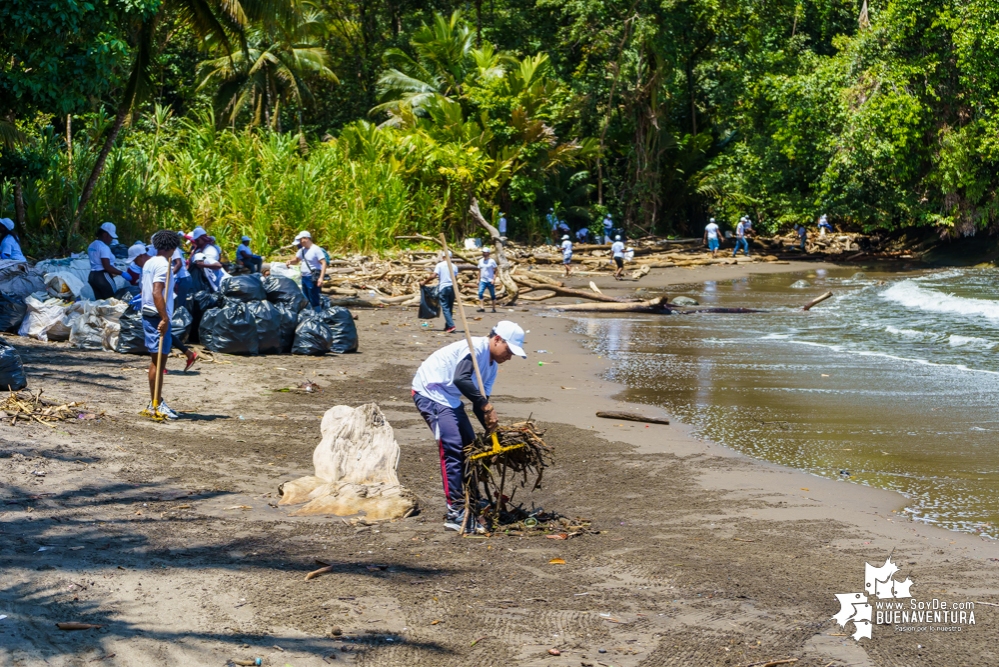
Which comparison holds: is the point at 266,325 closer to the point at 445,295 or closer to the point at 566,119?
the point at 445,295

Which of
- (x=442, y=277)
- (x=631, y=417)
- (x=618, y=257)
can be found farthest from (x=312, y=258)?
(x=618, y=257)

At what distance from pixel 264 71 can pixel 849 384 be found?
27755mm

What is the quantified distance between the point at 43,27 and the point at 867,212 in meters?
30.4

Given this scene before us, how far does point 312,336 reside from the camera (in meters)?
13.2

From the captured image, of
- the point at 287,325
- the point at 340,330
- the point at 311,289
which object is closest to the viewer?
the point at 287,325

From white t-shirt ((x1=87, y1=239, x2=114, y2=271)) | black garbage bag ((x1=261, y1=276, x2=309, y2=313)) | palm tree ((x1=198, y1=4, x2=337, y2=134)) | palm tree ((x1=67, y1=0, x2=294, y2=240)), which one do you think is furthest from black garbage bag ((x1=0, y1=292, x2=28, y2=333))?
palm tree ((x1=198, y1=4, x2=337, y2=134))

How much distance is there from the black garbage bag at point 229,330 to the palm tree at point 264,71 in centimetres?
2302

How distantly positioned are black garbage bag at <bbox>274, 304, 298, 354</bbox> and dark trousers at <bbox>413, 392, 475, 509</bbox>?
712cm

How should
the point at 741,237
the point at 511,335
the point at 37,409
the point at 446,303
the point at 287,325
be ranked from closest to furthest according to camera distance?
the point at 511,335
the point at 37,409
the point at 287,325
the point at 446,303
the point at 741,237

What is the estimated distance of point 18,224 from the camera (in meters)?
17.4

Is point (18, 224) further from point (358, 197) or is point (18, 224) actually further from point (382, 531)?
point (382, 531)

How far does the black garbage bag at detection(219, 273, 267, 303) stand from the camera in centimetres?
1274

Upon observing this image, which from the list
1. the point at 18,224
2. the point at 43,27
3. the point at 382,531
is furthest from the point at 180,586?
the point at 18,224

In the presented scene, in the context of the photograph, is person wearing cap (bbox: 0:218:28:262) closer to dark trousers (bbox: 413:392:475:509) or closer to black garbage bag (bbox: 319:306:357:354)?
black garbage bag (bbox: 319:306:357:354)
